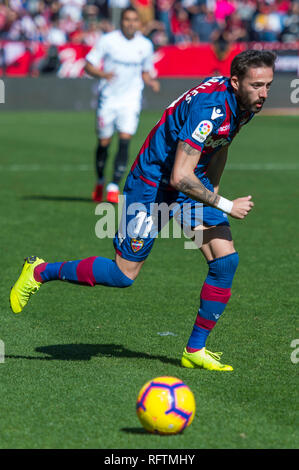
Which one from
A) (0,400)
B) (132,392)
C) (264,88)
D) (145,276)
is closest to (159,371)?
(132,392)

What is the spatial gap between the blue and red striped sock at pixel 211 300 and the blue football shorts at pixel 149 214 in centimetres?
30

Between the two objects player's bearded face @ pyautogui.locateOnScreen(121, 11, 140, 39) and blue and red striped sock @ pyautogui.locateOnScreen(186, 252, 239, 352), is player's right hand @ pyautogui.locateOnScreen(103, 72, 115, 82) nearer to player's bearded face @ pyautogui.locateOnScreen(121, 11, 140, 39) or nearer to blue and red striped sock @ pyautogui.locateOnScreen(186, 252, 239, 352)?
player's bearded face @ pyautogui.locateOnScreen(121, 11, 140, 39)

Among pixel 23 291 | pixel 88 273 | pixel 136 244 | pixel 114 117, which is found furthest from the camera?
pixel 114 117

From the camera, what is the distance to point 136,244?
5.53 m

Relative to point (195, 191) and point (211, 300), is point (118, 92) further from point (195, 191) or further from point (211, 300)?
point (195, 191)

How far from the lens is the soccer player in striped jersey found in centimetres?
518

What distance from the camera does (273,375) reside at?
5477 millimetres

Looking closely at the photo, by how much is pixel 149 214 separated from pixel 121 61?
23.7 feet

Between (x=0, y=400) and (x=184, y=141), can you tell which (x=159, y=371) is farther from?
(x=184, y=141)

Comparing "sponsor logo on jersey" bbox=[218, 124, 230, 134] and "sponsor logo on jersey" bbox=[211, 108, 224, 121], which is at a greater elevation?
"sponsor logo on jersey" bbox=[211, 108, 224, 121]

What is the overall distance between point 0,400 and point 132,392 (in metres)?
0.74

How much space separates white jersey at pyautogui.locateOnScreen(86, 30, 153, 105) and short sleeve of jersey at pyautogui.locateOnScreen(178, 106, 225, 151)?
7331mm

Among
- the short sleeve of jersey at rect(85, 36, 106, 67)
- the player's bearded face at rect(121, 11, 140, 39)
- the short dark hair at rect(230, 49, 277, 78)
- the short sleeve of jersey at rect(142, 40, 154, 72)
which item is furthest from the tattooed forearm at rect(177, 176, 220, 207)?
the short sleeve of jersey at rect(142, 40, 154, 72)

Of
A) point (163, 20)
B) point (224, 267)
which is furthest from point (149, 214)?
point (163, 20)
